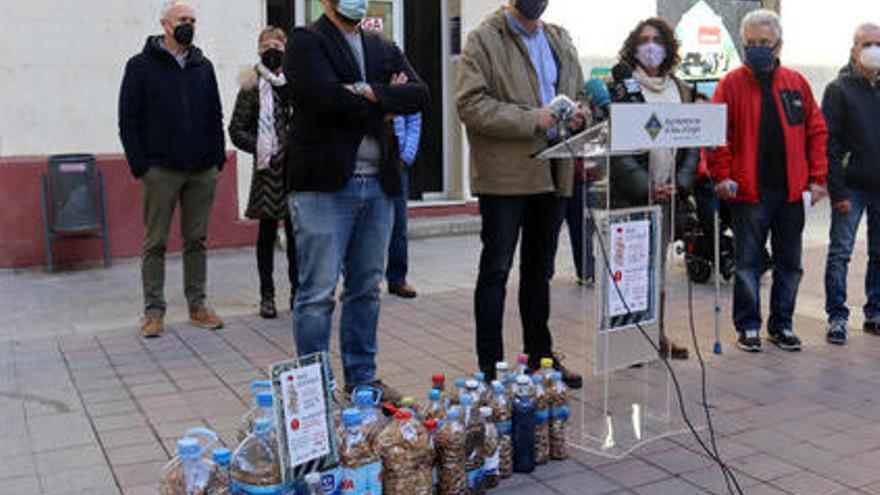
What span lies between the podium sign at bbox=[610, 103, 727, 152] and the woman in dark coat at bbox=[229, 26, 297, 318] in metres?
2.99

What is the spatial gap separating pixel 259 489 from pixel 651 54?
131 inches

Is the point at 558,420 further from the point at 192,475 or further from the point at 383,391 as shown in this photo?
the point at 192,475

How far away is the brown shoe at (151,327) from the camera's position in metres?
6.09

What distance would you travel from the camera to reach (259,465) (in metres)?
3.14

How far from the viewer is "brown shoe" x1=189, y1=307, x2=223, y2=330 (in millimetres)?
6312

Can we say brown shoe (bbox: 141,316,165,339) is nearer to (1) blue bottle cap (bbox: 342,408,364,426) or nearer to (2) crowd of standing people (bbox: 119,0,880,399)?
(2) crowd of standing people (bbox: 119,0,880,399)

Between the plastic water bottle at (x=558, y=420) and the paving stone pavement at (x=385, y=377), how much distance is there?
0.21 feet

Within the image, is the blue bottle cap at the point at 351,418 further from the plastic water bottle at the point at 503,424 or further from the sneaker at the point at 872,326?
the sneaker at the point at 872,326

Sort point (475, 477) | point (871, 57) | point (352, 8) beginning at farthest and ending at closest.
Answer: point (871, 57), point (352, 8), point (475, 477)

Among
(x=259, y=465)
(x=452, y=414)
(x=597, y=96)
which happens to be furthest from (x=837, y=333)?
(x=259, y=465)

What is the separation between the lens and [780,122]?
18.2 feet

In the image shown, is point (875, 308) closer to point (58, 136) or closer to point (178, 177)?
point (178, 177)

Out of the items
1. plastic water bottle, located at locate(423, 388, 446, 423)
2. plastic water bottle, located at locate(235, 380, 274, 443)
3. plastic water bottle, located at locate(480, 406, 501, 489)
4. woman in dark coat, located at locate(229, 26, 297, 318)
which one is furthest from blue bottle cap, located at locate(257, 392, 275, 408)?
woman in dark coat, located at locate(229, 26, 297, 318)

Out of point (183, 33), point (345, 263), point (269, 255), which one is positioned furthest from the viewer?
point (269, 255)
